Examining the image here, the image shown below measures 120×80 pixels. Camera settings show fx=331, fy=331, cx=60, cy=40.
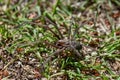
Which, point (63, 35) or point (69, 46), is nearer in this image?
point (69, 46)

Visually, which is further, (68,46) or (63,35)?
(63,35)

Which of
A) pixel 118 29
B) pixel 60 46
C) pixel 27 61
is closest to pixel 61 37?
pixel 60 46

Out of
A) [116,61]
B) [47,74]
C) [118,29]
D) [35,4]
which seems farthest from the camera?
[35,4]

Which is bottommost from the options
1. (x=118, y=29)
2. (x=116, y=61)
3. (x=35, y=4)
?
(x=116, y=61)

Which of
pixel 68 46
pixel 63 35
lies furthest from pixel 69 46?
pixel 63 35

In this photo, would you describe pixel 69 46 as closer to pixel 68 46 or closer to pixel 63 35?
pixel 68 46

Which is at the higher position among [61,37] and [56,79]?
[61,37]

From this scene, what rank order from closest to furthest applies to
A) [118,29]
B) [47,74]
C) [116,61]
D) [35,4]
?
1. [47,74]
2. [116,61]
3. [118,29]
4. [35,4]

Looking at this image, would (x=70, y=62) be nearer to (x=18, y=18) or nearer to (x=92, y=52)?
(x=92, y=52)
